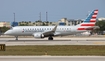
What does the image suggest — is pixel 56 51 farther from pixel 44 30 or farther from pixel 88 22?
pixel 88 22

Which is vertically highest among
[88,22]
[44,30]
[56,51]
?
[88,22]

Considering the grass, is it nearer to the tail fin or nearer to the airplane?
the airplane

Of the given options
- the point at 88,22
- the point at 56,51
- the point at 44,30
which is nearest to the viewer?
the point at 56,51

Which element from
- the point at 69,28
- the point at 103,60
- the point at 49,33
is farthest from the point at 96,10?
the point at 103,60

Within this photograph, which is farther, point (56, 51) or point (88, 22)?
point (88, 22)

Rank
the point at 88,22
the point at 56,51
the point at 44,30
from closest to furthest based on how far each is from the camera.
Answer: the point at 56,51, the point at 44,30, the point at 88,22

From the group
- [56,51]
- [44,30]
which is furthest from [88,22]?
[56,51]

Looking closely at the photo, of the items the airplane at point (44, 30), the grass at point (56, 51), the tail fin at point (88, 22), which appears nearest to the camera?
the grass at point (56, 51)

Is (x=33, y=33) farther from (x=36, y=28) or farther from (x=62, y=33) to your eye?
(x=62, y=33)

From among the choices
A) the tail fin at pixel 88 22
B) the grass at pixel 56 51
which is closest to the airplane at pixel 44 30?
the tail fin at pixel 88 22

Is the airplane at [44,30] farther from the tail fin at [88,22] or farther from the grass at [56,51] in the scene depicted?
the grass at [56,51]

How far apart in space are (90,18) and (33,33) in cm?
1173

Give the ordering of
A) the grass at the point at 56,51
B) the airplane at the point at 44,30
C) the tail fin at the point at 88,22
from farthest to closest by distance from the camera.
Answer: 1. the tail fin at the point at 88,22
2. the airplane at the point at 44,30
3. the grass at the point at 56,51

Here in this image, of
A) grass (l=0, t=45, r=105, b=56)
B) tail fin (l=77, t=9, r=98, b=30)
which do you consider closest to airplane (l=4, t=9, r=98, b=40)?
tail fin (l=77, t=9, r=98, b=30)
